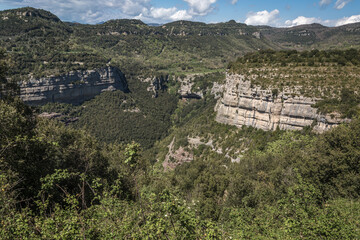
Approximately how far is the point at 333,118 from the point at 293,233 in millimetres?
35349

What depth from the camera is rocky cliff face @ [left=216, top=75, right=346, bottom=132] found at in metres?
40.6

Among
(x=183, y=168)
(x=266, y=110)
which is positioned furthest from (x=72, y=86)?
(x=266, y=110)

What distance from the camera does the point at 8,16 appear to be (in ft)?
483

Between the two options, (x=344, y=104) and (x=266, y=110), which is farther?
(x=266, y=110)

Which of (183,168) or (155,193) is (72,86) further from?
(155,193)

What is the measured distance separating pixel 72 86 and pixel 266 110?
3770 inches

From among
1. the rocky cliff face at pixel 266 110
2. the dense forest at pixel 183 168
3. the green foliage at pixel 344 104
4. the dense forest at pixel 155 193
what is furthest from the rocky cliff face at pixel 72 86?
the green foliage at pixel 344 104

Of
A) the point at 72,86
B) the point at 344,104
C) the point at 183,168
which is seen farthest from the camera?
the point at 72,86

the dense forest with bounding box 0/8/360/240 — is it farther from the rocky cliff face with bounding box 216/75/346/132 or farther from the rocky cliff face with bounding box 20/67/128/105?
the rocky cliff face with bounding box 20/67/128/105

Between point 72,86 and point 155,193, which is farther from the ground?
point 72,86

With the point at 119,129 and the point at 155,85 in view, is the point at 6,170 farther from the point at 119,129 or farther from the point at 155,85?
the point at 155,85

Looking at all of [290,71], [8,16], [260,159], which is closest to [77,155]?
[260,159]

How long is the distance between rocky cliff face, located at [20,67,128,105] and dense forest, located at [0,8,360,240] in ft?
Answer: 15.6

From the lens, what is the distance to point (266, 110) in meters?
48.1
